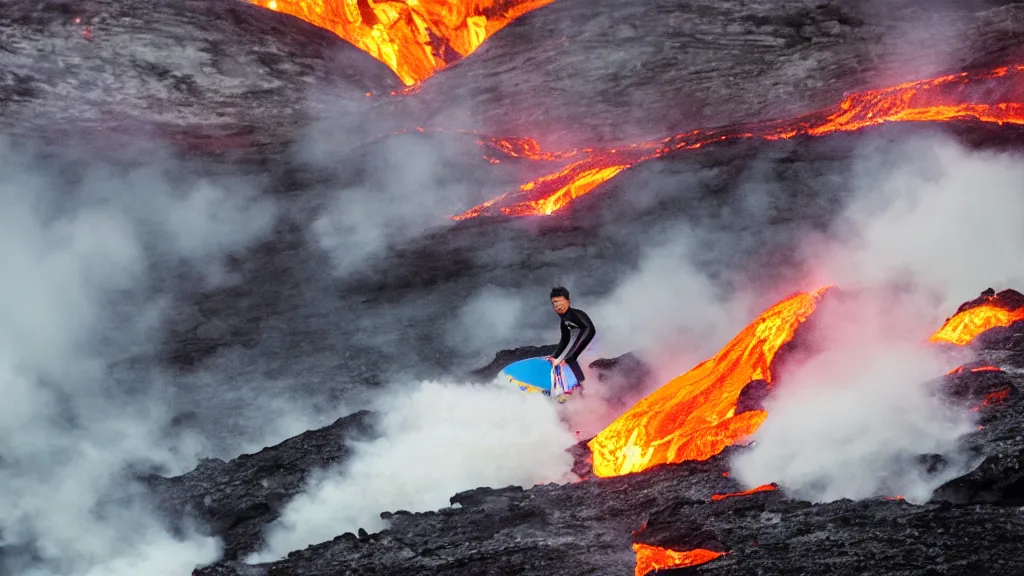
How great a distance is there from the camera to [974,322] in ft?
29.3

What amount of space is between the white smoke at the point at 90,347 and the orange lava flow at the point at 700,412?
12.7 feet

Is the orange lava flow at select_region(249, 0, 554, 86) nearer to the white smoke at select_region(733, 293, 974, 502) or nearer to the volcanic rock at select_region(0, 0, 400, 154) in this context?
the volcanic rock at select_region(0, 0, 400, 154)

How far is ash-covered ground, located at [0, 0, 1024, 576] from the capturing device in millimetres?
7047

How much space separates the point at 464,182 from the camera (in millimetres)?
16094

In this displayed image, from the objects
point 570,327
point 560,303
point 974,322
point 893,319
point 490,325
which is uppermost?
point 490,325

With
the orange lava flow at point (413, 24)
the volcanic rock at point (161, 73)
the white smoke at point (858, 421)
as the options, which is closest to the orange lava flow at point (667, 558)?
the white smoke at point (858, 421)

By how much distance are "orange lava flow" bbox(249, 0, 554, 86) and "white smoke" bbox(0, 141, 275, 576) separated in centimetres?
1256

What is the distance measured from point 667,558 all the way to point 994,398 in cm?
302

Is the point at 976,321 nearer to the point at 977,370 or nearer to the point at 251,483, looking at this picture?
the point at 977,370

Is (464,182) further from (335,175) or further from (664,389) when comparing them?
(664,389)

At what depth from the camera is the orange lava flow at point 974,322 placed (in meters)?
8.77

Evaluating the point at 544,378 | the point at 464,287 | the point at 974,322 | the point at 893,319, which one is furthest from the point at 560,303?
the point at 464,287

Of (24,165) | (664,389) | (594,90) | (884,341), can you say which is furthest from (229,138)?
(884,341)

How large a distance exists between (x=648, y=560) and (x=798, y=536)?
103cm
